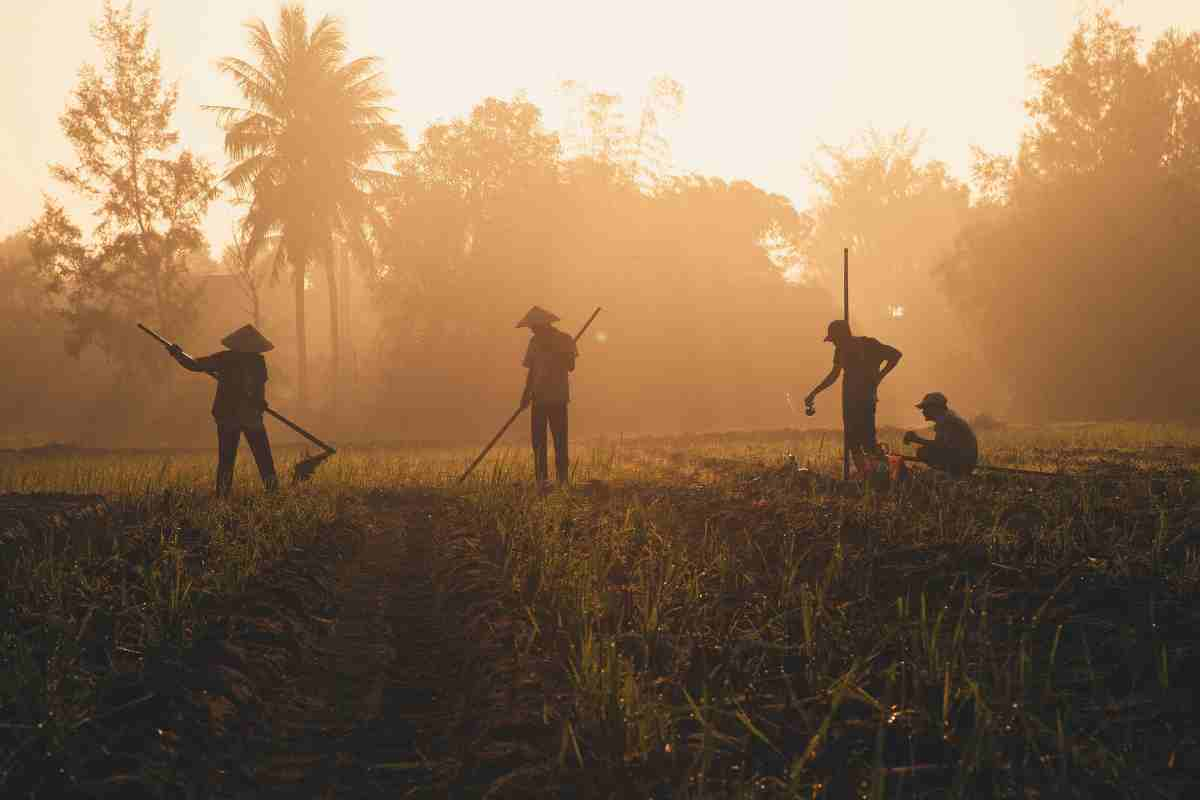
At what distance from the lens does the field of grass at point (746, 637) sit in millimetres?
2451

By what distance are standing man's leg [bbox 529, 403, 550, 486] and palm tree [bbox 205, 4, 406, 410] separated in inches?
814

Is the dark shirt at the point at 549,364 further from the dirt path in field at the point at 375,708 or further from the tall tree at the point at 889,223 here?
the tall tree at the point at 889,223

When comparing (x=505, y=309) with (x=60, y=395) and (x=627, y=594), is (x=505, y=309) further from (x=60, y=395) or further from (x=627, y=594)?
(x=627, y=594)

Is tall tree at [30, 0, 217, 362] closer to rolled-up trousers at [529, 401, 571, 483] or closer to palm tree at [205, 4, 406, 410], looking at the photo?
palm tree at [205, 4, 406, 410]

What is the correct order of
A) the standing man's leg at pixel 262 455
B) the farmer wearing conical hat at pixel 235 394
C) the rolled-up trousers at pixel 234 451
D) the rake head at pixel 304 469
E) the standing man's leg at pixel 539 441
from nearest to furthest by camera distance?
the rolled-up trousers at pixel 234 451 → the farmer wearing conical hat at pixel 235 394 → the standing man's leg at pixel 262 455 → the rake head at pixel 304 469 → the standing man's leg at pixel 539 441

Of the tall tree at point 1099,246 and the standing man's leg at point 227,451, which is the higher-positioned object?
the tall tree at point 1099,246

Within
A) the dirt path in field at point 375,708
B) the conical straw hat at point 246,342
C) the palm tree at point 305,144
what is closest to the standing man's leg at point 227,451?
the conical straw hat at point 246,342

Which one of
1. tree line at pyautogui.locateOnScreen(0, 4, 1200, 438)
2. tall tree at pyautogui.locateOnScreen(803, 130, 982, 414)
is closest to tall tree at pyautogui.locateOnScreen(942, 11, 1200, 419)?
tree line at pyautogui.locateOnScreen(0, 4, 1200, 438)

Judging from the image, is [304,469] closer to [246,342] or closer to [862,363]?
[246,342]

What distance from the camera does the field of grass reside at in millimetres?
2451

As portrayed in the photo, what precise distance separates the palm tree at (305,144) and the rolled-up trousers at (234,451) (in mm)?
20815

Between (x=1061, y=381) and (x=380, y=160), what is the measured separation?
85.7 feet

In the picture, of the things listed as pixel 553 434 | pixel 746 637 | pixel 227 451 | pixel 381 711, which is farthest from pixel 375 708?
pixel 553 434

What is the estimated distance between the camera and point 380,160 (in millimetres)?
31031
